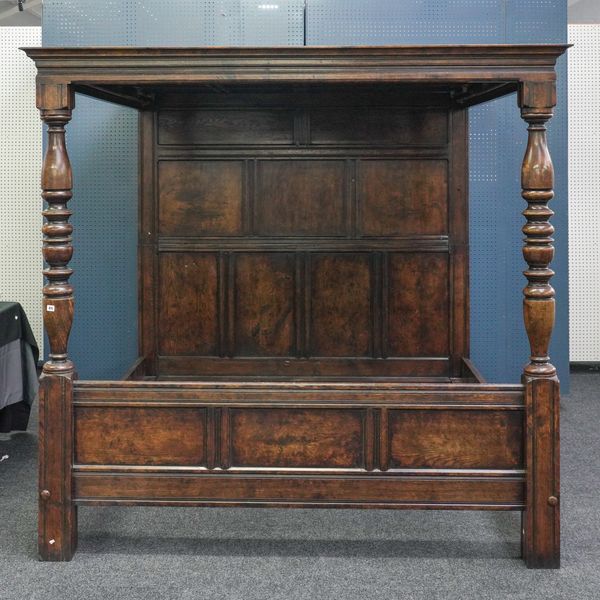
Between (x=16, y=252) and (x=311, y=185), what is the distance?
334 cm

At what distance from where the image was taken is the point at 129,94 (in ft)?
13.6

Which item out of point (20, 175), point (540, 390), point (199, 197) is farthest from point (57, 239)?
point (20, 175)

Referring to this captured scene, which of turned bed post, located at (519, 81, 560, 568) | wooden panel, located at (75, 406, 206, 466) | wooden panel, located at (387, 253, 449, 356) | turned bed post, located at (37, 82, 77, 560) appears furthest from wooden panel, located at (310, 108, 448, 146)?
wooden panel, located at (75, 406, 206, 466)

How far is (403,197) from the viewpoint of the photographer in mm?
4574

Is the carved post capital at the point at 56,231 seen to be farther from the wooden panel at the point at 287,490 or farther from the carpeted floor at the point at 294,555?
the carpeted floor at the point at 294,555

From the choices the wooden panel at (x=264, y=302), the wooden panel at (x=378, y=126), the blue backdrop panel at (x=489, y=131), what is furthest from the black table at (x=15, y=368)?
the blue backdrop panel at (x=489, y=131)

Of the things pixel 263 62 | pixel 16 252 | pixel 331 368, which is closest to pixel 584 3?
pixel 331 368

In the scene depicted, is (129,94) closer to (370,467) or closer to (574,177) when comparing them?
(370,467)

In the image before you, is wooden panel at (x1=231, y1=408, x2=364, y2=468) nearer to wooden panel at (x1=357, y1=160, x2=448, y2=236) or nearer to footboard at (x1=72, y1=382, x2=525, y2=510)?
footboard at (x1=72, y1=382, x2=525, y2=510)

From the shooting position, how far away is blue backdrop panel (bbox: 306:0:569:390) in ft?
16.9

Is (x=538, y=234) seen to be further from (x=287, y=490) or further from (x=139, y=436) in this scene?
(x=139, y=436)

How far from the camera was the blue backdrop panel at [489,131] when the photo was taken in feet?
16.9

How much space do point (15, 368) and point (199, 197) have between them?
1557 millimetres

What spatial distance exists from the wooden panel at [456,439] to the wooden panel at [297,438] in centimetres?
17
